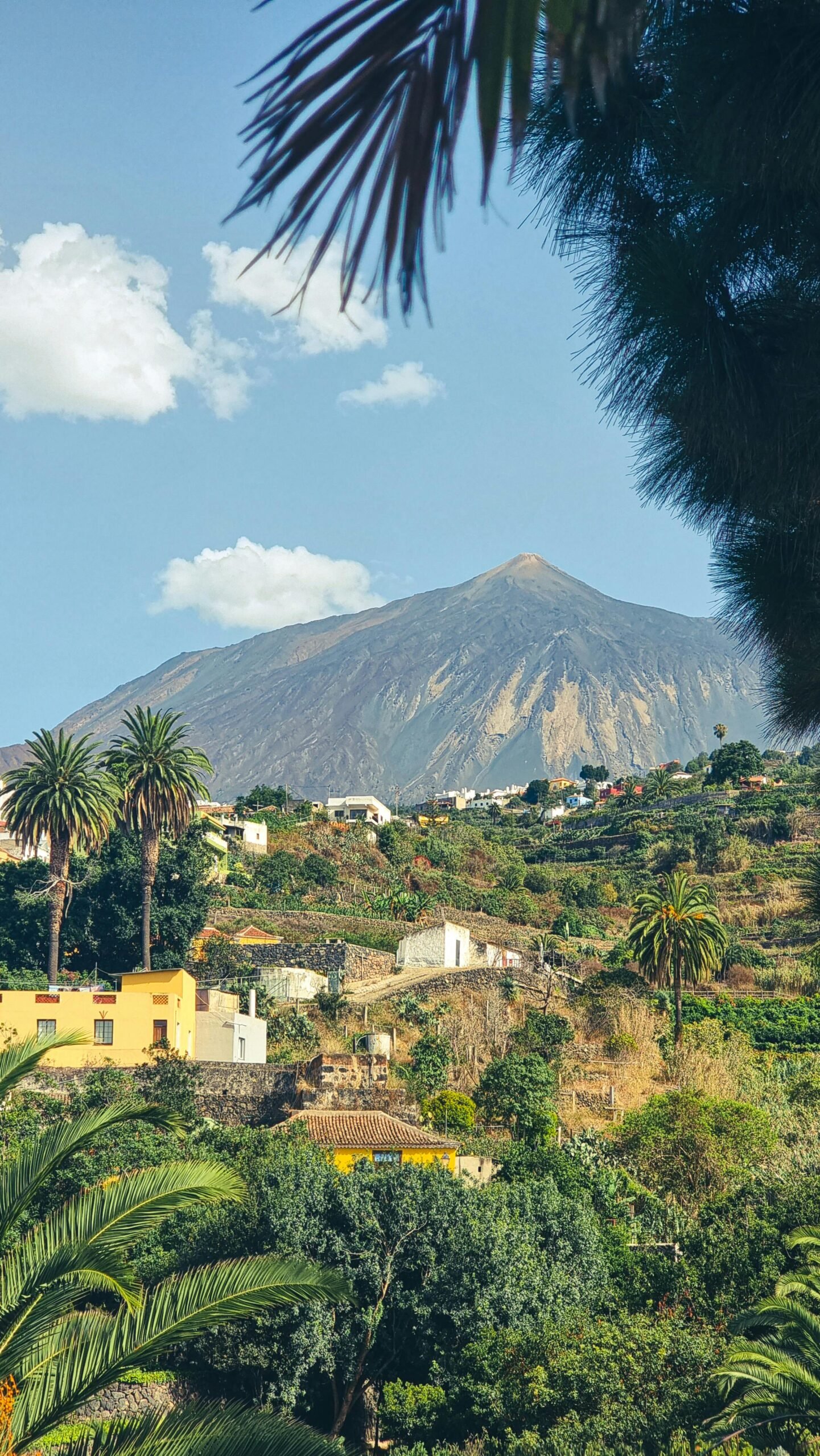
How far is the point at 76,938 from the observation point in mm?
53750

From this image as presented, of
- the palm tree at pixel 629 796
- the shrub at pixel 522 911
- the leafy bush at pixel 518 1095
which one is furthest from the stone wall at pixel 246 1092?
the palm tree at pixel 629 796

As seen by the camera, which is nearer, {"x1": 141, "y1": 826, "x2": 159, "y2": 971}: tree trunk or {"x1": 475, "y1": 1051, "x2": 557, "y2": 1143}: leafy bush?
{"x1": 475, "y1": 1051, "x2": 557, "y2": 1143}: leafy bush

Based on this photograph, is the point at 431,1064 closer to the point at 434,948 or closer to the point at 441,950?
the point at 441,950

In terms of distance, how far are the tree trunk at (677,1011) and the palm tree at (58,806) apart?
813 inches

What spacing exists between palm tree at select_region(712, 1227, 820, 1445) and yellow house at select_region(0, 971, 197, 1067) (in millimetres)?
25999

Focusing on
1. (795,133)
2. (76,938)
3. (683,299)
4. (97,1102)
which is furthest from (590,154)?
(76,938)

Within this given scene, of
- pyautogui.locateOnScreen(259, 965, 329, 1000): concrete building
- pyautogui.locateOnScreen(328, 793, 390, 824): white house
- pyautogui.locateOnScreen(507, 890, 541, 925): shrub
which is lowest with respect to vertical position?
pyautogui.locateOnScreen(259, 965, 329, 1000): concrete building

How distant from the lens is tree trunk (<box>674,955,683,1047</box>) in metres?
44.1

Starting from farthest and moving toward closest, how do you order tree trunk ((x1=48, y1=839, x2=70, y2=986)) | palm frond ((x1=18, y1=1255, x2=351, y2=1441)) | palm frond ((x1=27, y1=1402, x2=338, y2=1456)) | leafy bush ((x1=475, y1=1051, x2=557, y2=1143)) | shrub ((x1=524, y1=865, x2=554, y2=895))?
shrub ((x1=524, y1=865, x2=554, y2=895)) → tree trunk ((x1=48, y1=839, x2=70, y2=986)) → leafy bush ((x1=475, y1=1051, x2=557, y2=1143)) → palm frond ((x1=18, y1=1255, x2=351, y2=1441)) → palm frond ((x1=27, y1=1402, x2=338, y2=1456))

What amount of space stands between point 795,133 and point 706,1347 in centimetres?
1884

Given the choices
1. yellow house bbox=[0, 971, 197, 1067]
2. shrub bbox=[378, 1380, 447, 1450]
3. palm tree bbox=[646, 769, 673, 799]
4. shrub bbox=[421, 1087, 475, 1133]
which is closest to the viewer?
shrub bbox=[378, 1380, 447, 1450]

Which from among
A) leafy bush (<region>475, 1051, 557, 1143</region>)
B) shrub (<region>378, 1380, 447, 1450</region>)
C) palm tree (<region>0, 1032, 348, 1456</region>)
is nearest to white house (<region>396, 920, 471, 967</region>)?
leafy bush (<region>475, 1051, 557, 1143</region>)

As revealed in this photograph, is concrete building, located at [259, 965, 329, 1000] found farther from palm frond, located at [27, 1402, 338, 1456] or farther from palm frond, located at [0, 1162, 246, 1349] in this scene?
palm frond, located at [27, 1402, 338, 1456]

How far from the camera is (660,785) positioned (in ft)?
362
